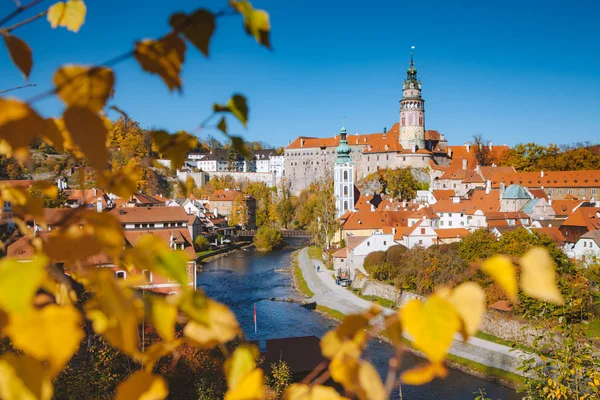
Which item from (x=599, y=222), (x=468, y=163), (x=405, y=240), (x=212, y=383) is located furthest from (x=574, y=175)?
(x=212, y=383)

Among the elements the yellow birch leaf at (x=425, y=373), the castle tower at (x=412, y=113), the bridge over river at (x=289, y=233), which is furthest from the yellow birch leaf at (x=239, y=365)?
the castle tower at (x=412, y=113)

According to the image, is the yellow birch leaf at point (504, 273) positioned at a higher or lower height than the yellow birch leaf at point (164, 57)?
lower

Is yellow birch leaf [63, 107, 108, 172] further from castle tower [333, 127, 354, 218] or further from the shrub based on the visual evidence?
castle tower [333, 127, 354, 218]

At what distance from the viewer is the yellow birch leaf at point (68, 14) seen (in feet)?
3.42

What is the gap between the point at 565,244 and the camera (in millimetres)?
27484

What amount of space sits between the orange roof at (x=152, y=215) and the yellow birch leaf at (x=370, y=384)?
26.5 meters

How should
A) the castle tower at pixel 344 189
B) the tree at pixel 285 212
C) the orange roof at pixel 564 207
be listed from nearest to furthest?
the orange roof at pixel 564 207 → the castle tower at pixel 344 189 → the tree at pixel 285 212

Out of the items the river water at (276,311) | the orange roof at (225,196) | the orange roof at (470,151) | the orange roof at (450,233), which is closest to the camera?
the river water at (276,311)

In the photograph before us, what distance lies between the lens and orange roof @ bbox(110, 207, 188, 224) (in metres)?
26.4

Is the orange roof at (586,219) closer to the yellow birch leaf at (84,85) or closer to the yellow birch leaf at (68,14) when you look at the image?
the yellow birch leaf at (68,14)

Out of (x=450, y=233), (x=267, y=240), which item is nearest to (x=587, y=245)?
(x=450, y=233)

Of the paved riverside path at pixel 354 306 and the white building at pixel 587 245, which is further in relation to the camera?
the white building at pixel 587 245

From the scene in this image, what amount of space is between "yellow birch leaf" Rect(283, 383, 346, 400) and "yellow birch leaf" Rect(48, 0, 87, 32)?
0.86m

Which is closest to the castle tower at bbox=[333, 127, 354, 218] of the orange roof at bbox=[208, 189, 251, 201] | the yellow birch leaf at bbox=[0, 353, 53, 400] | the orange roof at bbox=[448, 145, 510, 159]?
the orange roof at bbox=[208, 189, 251, 201]
